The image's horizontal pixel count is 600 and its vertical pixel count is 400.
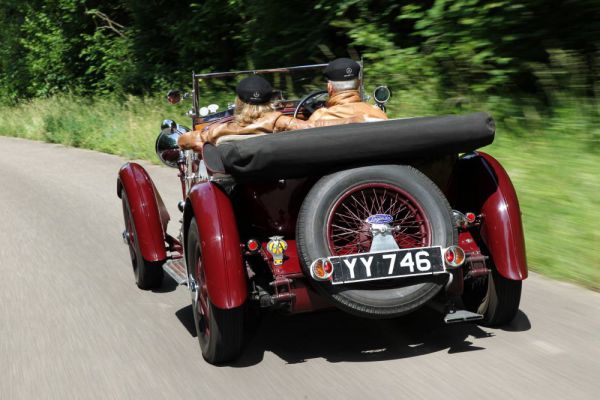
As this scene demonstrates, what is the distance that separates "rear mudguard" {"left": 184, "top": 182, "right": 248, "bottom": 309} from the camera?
3.83 m

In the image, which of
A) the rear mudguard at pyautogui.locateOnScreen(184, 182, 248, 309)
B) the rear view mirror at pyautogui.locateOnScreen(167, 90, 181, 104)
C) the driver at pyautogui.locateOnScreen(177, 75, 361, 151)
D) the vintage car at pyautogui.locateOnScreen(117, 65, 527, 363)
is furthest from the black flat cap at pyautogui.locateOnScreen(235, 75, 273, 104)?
the rear view mirror at pyautogui.locateOnScreen(167, 90, 181, 104)

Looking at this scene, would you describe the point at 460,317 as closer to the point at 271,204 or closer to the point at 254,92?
the point at 271,204

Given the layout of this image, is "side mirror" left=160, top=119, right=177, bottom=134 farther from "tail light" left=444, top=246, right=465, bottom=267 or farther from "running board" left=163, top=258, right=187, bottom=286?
"tail light" left=444, top=246, right=465, bottom=267

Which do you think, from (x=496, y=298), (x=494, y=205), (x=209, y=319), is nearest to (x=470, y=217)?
(x=494, y=205)

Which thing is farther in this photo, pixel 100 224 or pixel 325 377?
pixel 100 224

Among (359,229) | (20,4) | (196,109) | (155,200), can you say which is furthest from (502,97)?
(20,4)

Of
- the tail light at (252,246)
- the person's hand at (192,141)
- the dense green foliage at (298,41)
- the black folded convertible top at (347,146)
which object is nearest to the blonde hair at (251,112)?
the person's hand at (192,141)

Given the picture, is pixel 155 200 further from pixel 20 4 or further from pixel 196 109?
pixel 20 4

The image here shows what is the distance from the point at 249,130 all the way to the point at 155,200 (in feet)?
3.99

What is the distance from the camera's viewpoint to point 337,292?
12.1 feet

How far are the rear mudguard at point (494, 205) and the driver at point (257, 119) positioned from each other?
67cm

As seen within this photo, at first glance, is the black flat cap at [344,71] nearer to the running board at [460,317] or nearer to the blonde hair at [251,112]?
the blonde hair at [251,112]

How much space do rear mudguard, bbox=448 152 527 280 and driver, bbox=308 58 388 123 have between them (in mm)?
601

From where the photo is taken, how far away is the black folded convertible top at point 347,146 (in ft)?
12.2
